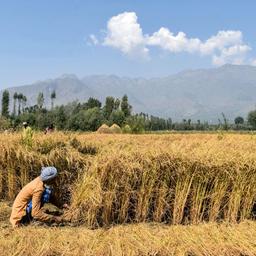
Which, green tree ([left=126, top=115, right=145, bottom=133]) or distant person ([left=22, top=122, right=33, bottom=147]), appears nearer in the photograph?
distant person ([left=22, top=122, right=33, bottom=147])

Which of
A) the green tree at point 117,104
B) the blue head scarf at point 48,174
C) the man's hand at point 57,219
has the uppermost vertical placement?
the green tree at point 117,104

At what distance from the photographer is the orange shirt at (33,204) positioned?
24.0 feet

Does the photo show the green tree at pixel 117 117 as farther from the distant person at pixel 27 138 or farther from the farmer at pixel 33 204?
the farmer at pixel 33 204

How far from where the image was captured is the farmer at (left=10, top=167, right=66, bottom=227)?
24.0ft

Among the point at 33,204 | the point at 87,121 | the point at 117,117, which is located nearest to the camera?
the point at 33,204

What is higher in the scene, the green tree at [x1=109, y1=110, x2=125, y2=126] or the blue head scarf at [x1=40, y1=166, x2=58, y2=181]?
the green tree at [x1=109, y1=110, x2=125, y2=126]

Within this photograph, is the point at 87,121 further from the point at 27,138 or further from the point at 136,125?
the point at 27,138

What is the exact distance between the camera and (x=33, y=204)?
Answer: 7348 millimetres

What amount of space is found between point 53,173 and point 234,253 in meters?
3.22

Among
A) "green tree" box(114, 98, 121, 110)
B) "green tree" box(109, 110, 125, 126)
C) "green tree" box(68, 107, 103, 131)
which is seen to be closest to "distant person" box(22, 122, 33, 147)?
"green tree" box(68, 107, 103, 131)

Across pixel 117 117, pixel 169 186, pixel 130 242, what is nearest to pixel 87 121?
pixel 117 117

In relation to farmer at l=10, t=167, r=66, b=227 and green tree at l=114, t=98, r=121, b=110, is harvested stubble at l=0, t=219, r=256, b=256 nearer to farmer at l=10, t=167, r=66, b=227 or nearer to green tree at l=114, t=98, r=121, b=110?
farmer at l=10, t=167, r=66, b=227

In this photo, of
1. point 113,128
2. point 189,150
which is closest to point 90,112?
point 113,128

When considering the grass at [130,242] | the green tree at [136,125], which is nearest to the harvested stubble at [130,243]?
the grass at [130,242]
